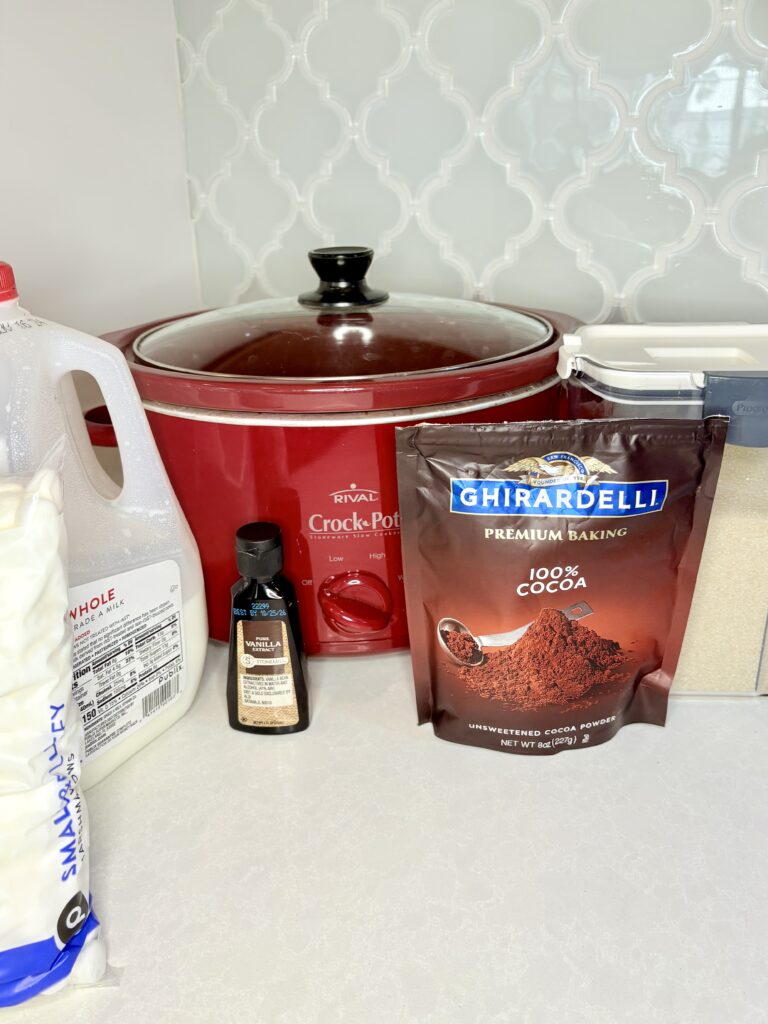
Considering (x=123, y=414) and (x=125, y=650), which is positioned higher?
(x=123, y=414)

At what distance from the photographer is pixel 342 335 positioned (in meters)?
0.84

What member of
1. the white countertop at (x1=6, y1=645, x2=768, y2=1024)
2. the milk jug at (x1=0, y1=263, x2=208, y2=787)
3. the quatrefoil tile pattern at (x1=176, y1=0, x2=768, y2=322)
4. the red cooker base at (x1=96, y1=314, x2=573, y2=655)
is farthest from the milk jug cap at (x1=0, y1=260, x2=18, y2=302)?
the quatrefoil tile pattern at (x1=176, y1=0, x2=768, y2=322)

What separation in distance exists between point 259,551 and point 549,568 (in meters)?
0.24

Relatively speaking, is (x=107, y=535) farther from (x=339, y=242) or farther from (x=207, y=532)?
(x=339, y=242)

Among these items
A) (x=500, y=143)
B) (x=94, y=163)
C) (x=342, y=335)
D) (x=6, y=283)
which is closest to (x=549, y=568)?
(x=342, y=335)

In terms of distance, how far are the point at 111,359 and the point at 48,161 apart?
1.30ft

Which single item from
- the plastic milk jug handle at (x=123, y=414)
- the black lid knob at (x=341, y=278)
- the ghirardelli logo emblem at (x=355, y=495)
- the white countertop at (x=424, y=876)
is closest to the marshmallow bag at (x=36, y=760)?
the white countertop at (x=424, y=876)

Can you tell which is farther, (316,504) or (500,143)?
(500,143)

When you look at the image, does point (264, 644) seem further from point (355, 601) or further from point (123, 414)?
point (123, 414)

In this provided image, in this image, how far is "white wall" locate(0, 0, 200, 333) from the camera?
2.94 feet

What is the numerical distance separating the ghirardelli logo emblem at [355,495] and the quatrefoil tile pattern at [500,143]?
46 cm

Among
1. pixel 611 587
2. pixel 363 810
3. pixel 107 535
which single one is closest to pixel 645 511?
pixel 611 587

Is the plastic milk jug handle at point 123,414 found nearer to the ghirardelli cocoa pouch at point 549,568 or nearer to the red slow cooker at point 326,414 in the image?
the red slow cooker at point 326,414

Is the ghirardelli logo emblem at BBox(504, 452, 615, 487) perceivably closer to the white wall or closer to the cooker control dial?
the cooker control dial
